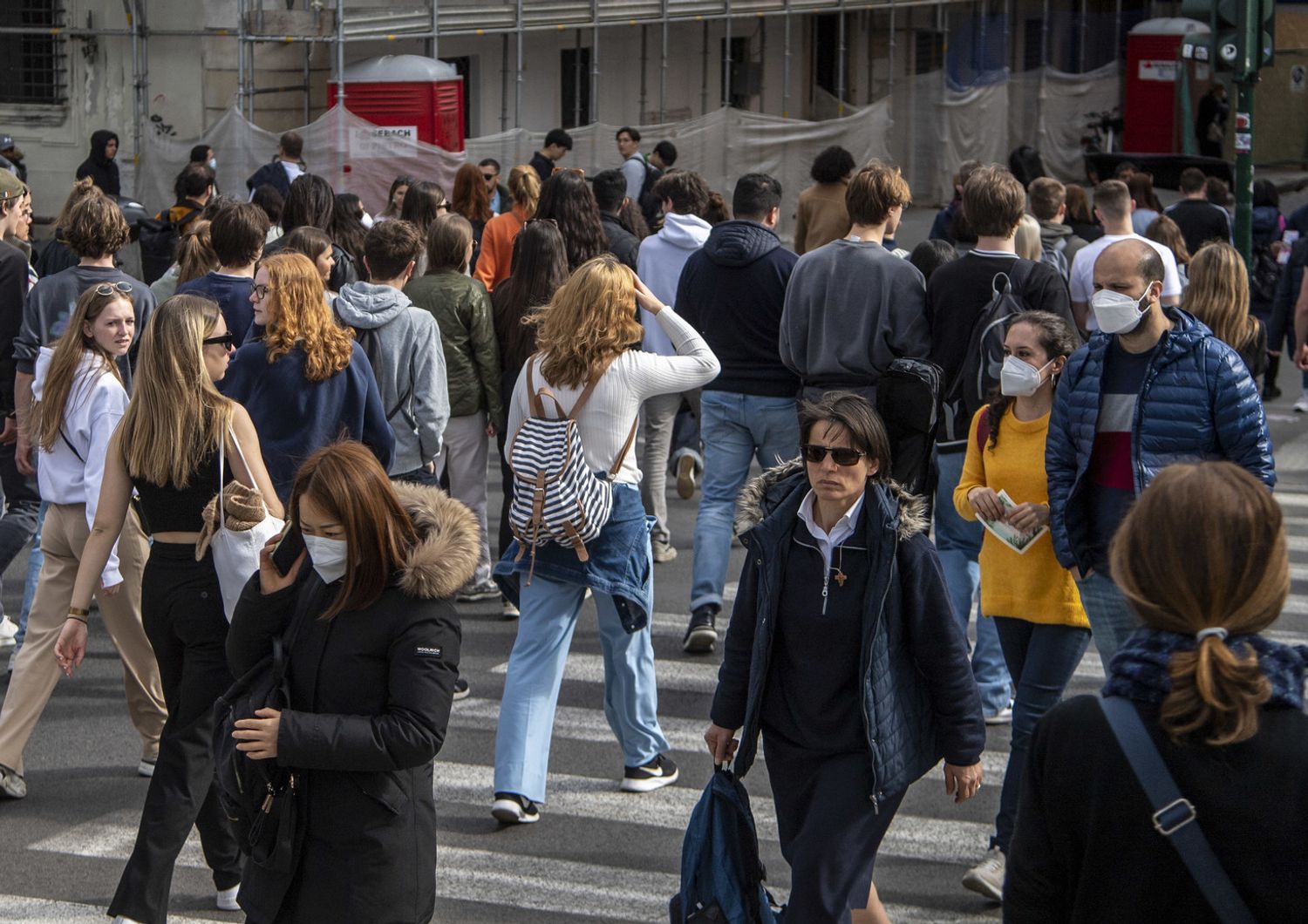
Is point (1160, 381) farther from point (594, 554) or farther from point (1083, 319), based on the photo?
point (1083, 319)

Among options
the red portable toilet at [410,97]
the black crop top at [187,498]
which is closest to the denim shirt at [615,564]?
the black crop top at [187,498]

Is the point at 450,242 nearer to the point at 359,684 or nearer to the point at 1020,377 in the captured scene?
the point at 1020,377

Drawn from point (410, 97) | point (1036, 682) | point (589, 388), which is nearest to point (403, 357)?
point (589, 388)

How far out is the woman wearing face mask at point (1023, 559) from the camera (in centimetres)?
541

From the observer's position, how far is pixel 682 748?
6898 mm

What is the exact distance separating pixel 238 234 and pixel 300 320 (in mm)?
1434

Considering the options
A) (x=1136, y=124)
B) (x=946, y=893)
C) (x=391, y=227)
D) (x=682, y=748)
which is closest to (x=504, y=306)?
(x=391, y=227)

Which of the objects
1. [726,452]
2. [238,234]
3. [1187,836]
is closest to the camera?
[1187,836]

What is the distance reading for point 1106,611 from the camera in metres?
5.25

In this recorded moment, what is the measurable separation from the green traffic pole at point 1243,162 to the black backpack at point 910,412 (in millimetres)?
6192

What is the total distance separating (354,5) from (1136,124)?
18839 millimetres

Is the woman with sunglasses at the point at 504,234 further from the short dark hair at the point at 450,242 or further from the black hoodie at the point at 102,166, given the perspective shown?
the black hoodie at the point at 102,166

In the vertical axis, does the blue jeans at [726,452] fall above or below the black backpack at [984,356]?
below

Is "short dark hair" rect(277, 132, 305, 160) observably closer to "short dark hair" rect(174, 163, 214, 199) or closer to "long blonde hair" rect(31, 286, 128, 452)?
"short dark hair" rect(174, 163, 214, 199)
